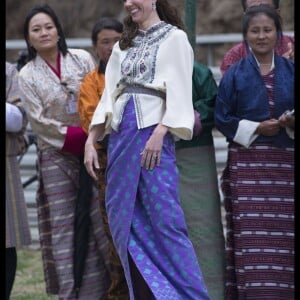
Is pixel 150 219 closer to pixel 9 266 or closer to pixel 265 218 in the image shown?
pixel 265 218

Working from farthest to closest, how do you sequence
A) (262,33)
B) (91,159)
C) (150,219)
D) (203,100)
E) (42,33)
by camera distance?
(42,33)
(203,100)
(262,33)
(91,159)
(150,219)

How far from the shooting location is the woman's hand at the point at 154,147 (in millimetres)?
5633

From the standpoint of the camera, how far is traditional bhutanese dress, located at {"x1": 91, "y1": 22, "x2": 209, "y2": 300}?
568 cm

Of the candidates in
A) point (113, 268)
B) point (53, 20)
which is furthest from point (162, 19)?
point (113, 268)

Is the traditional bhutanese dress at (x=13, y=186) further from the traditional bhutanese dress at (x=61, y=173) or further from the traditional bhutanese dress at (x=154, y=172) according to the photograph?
the traditional bhutanese dress at (x=154, y=172)

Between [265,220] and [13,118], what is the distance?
155 cm

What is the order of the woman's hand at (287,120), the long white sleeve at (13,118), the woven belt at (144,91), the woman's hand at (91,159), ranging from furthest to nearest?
1. the long white sleeve at (13,118)
2. the woman's hand at (287,120)
3. the woman's hand at (91,159)
4. the woven belt at (144,91)

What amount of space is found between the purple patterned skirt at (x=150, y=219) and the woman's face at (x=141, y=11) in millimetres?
408

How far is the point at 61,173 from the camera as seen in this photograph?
6.86 m

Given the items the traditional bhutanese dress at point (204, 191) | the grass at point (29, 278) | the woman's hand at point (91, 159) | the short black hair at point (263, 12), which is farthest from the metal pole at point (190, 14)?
the grass at point (29, 278)

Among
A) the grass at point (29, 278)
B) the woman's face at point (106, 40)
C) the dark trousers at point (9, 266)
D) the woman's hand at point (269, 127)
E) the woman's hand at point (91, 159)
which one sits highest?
the woman's face at point (106, 40)

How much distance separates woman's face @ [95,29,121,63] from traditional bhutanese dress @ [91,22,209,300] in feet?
2.87

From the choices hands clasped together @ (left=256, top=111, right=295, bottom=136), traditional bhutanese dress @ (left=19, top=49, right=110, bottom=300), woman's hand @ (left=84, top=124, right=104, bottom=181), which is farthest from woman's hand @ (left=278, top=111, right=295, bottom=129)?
traditional bhutanese dress @ (left=19, top=49, right=110, bottom=300)

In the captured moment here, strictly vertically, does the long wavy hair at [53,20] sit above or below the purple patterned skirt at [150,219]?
above
